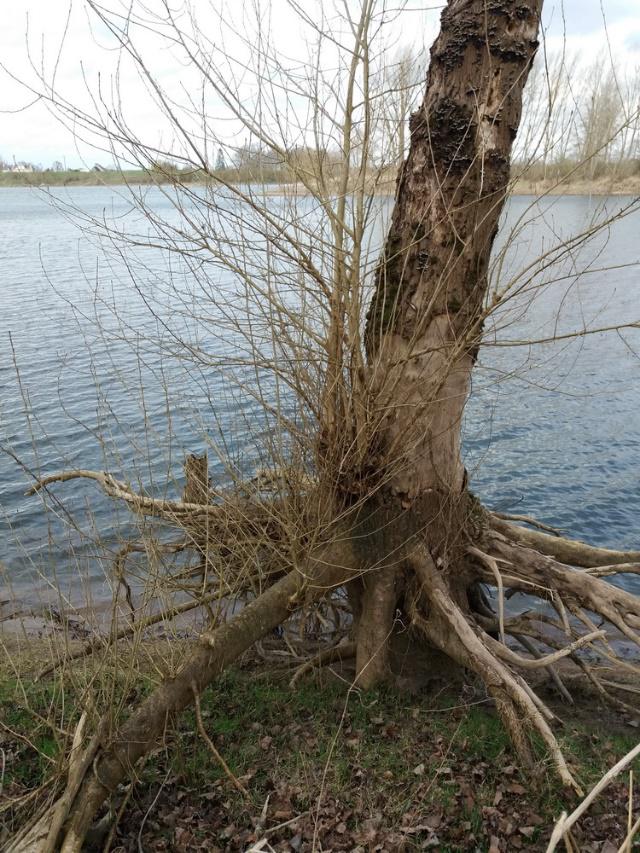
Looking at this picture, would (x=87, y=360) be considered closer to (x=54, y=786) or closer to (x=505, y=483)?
(x=505, y=483)

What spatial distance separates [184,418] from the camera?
11.9 metres

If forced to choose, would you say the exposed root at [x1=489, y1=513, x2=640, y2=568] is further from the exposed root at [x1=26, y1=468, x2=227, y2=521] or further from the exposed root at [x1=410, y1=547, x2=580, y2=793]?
the exposed root at [x1=26, y1=468, x2=227, y2=521]

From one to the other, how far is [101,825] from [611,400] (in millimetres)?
13727

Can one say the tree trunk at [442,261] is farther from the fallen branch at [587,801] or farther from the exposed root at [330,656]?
the fallen branch at [587,801]

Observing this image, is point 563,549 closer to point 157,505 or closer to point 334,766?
point 334,766

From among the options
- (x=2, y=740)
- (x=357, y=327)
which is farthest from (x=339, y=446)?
(x=2, y=740)

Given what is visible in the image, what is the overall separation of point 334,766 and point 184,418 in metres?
7.59

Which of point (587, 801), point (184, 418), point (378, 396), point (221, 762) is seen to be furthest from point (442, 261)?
point (184, 418)

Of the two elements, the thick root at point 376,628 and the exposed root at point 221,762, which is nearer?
the exposed root at point 221,762

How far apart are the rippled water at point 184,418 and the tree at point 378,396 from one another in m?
0.60

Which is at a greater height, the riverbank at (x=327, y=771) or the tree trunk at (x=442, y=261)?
the tree trunk at (x=442, y=261)

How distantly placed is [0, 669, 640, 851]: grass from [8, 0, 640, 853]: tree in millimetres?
333

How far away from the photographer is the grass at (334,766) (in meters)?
4.59

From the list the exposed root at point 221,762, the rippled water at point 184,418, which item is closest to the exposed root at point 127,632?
the exposed root at point 221,762
